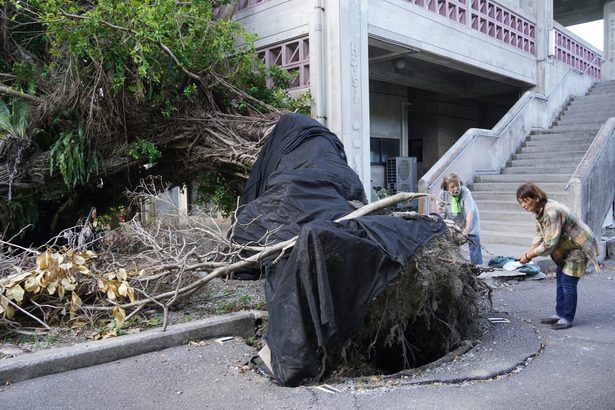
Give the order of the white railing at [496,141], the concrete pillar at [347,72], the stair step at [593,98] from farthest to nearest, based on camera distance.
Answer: the stair step at [593,98]
the white railing at [496,141]
the concrete pillar at [347,72]

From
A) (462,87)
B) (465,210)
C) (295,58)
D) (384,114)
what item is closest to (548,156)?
(462,87)

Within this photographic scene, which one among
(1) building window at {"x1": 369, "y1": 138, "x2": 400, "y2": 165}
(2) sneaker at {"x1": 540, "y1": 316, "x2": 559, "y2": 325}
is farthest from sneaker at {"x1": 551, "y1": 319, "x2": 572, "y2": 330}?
(1) building window at {"x1": 369, "y1": 138, "x2": 400, "y2": 165}

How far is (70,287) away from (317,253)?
241cm

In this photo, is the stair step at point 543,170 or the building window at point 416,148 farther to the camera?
the building window at point 416,148

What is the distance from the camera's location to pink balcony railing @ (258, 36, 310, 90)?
9008mm

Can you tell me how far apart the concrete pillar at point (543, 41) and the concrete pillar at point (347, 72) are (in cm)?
768

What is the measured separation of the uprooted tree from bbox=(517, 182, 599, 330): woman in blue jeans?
11.4 feet

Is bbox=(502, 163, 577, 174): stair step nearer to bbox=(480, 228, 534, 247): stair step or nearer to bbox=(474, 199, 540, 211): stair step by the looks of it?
bbox=(474, 199, 540, 211): stair step

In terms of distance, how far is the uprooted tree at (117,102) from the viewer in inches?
257

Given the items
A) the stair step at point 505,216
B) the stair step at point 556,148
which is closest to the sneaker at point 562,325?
the stair step at point 505,216

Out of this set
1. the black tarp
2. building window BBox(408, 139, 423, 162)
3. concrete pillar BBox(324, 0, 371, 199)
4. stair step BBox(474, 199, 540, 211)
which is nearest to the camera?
the black tarp

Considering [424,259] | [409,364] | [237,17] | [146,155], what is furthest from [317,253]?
[237,17]

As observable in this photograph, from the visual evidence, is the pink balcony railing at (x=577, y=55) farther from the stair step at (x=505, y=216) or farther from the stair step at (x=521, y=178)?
the stair step at (x=505, y=216)

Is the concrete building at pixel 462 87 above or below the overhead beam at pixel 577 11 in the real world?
below
